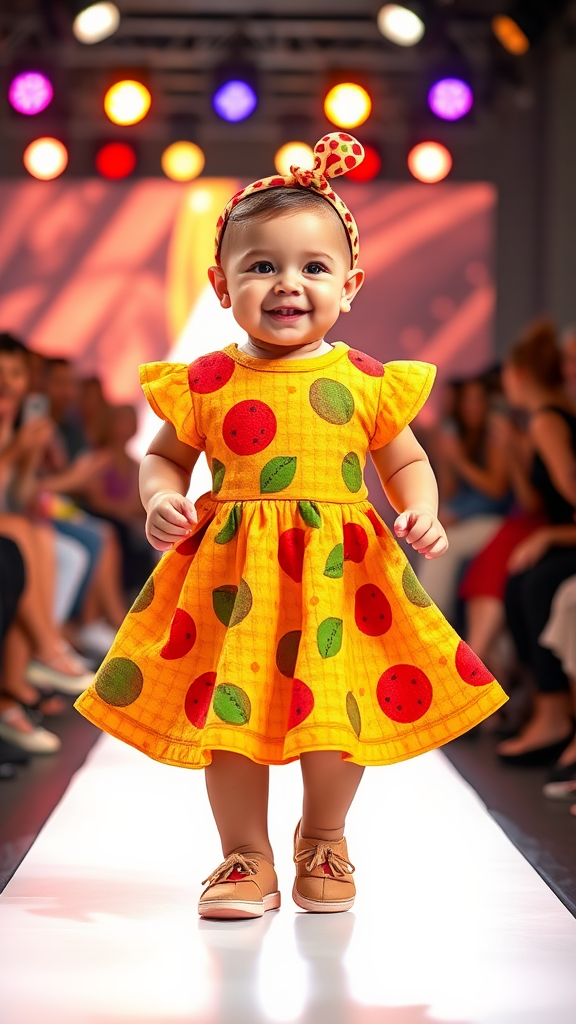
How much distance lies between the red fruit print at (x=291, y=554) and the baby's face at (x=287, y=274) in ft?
0.94

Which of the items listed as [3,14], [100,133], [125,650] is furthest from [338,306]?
[100,133]

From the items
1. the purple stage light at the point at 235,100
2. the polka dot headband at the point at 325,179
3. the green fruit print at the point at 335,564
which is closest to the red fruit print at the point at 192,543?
the green fruit print at the point at 335,564

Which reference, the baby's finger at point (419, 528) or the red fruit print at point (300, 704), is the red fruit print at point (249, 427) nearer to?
the baby's finger at point (419, 528)

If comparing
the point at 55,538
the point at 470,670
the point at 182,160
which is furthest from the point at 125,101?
the point at 470,670

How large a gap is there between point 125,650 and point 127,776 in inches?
49.4

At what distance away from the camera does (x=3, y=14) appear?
21.4 feet

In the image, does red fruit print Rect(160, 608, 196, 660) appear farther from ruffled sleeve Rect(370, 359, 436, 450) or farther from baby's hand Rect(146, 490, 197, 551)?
ruffled sleeve Rect(370, 359, 436, 450)

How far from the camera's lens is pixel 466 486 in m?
5.33

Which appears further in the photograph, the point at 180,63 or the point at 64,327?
the point at 64,327

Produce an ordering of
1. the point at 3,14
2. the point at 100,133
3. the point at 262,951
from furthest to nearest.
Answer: the point at 100,133 < the point at 3,14 < the point at 262,951

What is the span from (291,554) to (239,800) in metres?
0.36

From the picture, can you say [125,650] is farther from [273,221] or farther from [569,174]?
[569,174]

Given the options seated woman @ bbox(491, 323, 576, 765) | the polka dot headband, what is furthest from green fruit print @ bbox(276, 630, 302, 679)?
seated woman @ bbox(491, 323, 576, 765)

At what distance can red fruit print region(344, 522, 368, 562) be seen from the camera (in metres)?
2.02
